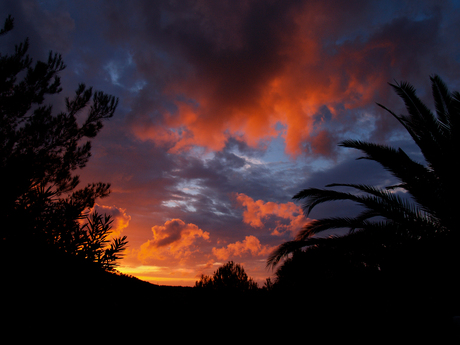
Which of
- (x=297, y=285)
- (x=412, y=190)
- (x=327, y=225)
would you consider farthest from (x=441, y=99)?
(x=297, y=285)

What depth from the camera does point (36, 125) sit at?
33.6 feet

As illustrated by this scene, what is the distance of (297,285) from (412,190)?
4.78 metres

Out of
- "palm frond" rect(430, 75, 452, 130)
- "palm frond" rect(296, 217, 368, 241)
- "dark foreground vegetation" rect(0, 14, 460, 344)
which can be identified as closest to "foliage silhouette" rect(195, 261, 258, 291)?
"dark foreground vegetation" rect(0, 14, 460, 344)

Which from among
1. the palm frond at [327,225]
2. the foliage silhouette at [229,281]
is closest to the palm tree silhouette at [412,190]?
the palm frond at [327,225]

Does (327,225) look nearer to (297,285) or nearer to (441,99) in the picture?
(297,285)

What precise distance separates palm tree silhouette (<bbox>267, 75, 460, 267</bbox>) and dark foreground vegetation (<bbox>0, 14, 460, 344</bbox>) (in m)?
0.03

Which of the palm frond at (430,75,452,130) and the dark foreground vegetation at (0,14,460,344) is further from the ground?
the palm frond at (430,75,452,130)

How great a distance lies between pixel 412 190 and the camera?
595cm

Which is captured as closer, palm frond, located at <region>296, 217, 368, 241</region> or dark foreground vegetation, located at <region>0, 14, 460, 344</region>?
dark foreground vegetation, located at <region>0, 14, 460, 344</region>

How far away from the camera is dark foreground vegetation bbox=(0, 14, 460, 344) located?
2.31 meters

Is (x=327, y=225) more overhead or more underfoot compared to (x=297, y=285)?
more overhead

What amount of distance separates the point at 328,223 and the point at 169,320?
483 centimetres

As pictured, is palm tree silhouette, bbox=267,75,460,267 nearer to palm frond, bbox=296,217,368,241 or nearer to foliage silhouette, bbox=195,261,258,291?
palm frond, bbox=296,217,368,241

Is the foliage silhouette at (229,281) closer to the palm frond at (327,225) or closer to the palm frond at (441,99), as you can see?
the palm frond at (327,225)
